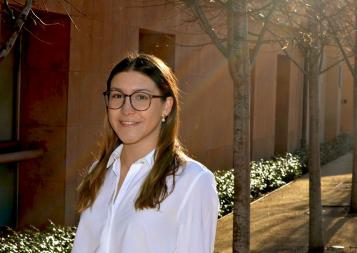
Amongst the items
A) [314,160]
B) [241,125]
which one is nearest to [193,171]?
[241,125]

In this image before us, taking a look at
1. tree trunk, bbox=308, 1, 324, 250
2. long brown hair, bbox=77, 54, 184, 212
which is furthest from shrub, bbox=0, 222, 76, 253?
long brown hair, bbox=77, 54, 184, 212

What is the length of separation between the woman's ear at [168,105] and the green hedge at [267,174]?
27.4 ft

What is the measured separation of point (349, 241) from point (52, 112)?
4.02m

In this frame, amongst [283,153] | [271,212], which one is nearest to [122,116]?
[271,212]

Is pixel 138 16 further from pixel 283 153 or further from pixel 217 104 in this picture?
pixel 283 153

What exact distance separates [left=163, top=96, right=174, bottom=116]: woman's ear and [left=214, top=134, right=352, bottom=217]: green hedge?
8.36 meters

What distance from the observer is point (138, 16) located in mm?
10969

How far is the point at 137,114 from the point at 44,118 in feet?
22.7

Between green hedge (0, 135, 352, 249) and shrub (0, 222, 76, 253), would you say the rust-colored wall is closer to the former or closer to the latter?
green hedge (0, 135, 352, 249)

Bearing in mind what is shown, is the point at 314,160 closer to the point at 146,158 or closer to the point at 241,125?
the point at 241,125

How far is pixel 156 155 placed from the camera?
282 centimetres

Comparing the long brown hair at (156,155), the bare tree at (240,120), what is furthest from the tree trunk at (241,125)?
the long brown hair at (156,155)

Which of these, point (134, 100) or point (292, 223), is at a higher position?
point (134, 100)

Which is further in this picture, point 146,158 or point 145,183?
point 146,158
